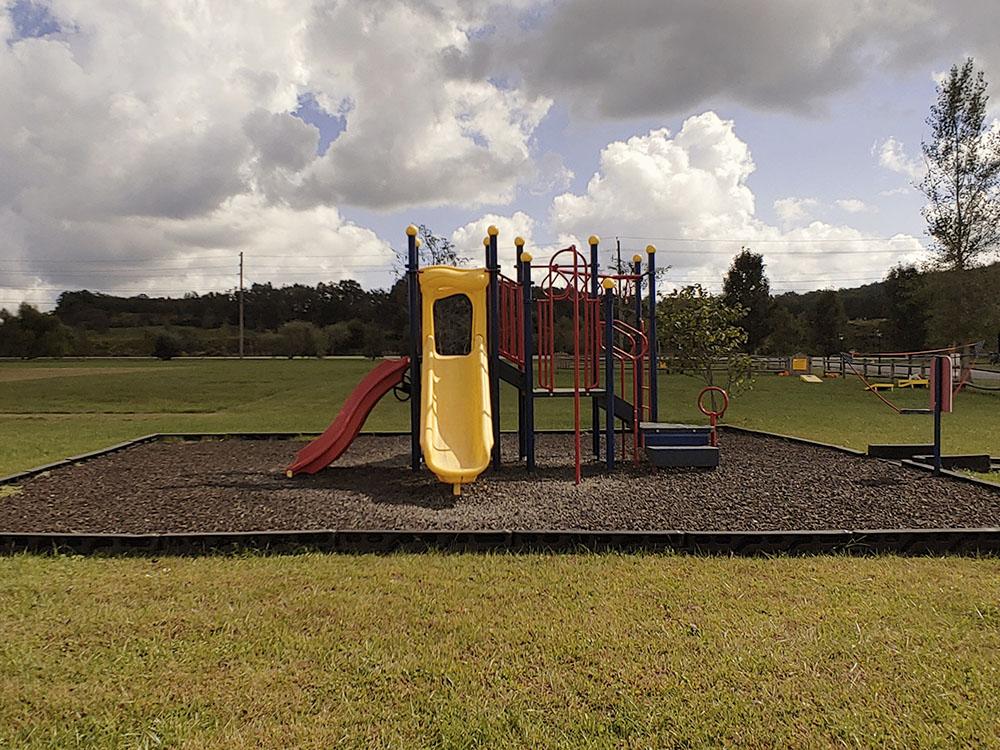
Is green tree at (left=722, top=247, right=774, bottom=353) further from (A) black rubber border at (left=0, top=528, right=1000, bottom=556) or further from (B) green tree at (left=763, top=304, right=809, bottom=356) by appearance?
(A) black rubber border at (left=0, top=528, right=1000, bottom=556)

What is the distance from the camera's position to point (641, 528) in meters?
5.51

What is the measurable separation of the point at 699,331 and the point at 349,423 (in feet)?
27.7

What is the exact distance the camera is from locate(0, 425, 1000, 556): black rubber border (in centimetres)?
508

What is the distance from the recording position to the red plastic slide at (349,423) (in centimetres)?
812

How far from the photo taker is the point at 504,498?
22.2 ft

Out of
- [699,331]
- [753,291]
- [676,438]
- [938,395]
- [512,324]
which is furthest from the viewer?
[753,291]

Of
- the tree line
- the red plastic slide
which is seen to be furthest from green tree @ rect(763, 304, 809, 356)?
the red plastic slide

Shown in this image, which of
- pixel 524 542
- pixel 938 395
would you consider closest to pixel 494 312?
pixel 524 542

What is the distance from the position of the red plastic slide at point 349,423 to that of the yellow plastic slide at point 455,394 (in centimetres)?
52

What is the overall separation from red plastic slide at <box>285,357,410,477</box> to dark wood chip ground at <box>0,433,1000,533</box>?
209 millimetres

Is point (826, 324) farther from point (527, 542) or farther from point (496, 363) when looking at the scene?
point (527, 542)

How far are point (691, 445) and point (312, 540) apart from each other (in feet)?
15.9

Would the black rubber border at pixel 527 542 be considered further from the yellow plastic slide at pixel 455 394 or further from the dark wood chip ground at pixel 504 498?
the yellow plastic slide at pixel 455 394

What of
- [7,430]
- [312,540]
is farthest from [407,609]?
[7,430]
